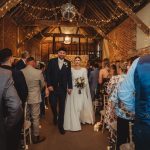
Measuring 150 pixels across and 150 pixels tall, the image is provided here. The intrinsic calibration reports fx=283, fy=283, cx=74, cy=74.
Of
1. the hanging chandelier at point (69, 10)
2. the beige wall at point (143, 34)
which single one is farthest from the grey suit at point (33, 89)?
the hanging chandelier at point (69, 10)

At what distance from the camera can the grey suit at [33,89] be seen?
15.6 feet

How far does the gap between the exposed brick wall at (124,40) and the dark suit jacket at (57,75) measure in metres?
4.64

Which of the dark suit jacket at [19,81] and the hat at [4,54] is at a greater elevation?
the hat at [4,54]

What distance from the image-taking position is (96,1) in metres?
12.1

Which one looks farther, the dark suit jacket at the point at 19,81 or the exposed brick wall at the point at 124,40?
the exposed brick wall at the point at 124,40

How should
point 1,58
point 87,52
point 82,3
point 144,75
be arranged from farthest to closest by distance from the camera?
1. point 87,52
2. point 82,3
3. point 1,58
4. point 144,75

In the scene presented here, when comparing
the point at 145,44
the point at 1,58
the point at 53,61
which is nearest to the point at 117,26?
the point at 145,44

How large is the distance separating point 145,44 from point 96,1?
4.16 m

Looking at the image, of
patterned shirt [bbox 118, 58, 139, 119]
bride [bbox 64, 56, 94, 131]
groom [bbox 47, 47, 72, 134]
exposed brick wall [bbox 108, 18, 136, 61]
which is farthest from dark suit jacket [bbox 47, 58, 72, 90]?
exposed brick wall [bbox 108, 18, 136, 61]

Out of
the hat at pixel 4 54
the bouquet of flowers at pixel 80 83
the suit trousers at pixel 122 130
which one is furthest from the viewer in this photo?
the bouquet of flowers at pixel 80 83

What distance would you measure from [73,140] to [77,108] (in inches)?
42.3

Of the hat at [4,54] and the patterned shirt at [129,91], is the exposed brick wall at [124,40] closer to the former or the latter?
the hat at [4,54]

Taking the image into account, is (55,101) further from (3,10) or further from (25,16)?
(25,16)

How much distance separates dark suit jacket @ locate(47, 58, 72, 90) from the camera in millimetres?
5902
